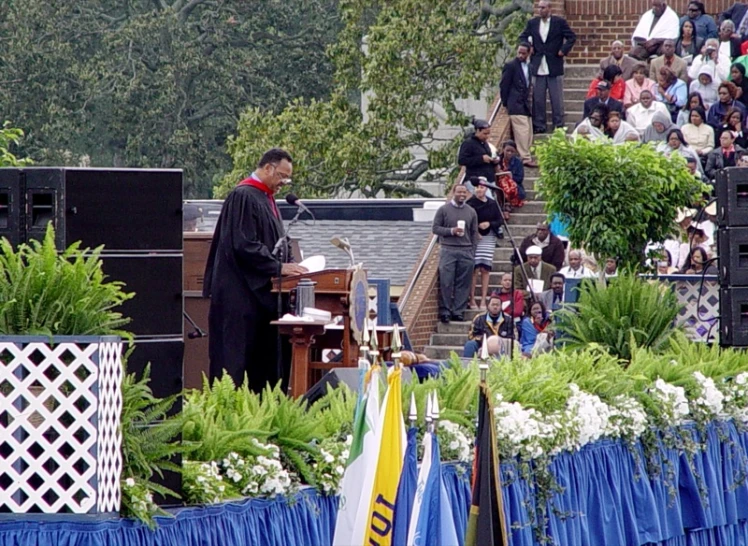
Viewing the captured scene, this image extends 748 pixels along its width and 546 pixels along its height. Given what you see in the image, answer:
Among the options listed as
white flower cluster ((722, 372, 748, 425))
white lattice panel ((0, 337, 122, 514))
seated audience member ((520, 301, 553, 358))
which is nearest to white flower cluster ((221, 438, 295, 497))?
white lattice panel ((0, 337, 122, 514))

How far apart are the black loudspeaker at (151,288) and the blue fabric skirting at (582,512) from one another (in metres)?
0.81

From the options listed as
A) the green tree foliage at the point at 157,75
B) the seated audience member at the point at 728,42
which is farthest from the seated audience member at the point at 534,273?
the green tree foliage at the point at 157,75

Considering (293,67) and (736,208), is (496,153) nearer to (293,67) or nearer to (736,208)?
(736,208)

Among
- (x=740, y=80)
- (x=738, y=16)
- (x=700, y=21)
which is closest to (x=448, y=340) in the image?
(x=740, y=80)

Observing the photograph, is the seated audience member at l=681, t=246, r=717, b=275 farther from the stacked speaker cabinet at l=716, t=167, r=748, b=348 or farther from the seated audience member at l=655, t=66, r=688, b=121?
the stacked speaker cabinet at l=716, t=167, r=748, b=348

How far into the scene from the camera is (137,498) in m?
6.98

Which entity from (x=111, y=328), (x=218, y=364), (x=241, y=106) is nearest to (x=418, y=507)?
(x=111, y=328)

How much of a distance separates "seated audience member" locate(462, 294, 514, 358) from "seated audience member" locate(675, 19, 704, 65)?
6.14 meters

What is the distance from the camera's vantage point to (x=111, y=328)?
23.5 ft

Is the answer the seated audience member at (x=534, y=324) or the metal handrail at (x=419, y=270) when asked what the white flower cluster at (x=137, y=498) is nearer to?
the seated audience member at (x=534, y=324)

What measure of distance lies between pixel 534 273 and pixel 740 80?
4.30 m

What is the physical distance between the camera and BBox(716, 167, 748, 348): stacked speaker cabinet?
12.2 metres

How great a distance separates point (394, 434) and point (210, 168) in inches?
1519

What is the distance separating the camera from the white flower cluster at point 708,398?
37.8 ft
